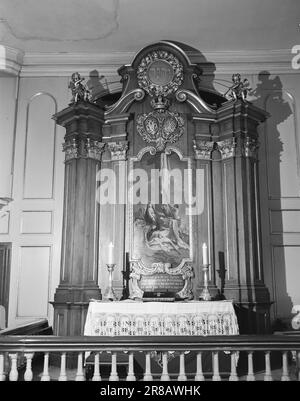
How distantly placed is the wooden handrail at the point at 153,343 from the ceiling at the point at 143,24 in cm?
388

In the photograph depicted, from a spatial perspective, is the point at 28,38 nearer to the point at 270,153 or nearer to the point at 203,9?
the point at 203,9

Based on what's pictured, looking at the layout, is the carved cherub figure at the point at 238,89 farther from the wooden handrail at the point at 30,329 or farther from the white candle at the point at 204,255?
the wooden handrail at the point at 30,329

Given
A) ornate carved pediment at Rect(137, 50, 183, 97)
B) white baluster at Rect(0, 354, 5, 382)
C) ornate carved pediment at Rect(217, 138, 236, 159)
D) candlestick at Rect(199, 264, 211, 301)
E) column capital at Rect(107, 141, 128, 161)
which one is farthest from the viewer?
ornate carved pediment at Rect(137, 50, 183, 97)

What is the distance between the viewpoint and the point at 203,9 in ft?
17.7

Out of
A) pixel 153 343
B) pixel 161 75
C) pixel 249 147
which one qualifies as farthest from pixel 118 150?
pixel 153 343

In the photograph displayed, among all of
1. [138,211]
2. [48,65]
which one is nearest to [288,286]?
[138,211]

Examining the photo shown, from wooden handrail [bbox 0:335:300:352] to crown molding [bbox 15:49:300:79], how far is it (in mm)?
4270

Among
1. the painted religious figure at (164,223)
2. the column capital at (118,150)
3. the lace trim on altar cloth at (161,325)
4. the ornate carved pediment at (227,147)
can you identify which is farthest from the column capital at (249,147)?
the lace trim on altar cloth at (161,325)

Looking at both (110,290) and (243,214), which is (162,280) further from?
(243,214)

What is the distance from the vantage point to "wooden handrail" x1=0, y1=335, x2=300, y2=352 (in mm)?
2922

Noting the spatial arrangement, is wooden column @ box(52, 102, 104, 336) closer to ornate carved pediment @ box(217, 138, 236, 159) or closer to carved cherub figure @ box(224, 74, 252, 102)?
ornate carved pediment @ box(217, 138, 236, 159)

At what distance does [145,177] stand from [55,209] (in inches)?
50.2

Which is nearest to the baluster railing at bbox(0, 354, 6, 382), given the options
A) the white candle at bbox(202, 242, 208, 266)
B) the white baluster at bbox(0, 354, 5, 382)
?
the white baluster at bbox(0, 354, 5, 382)

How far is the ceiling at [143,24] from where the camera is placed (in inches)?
209
